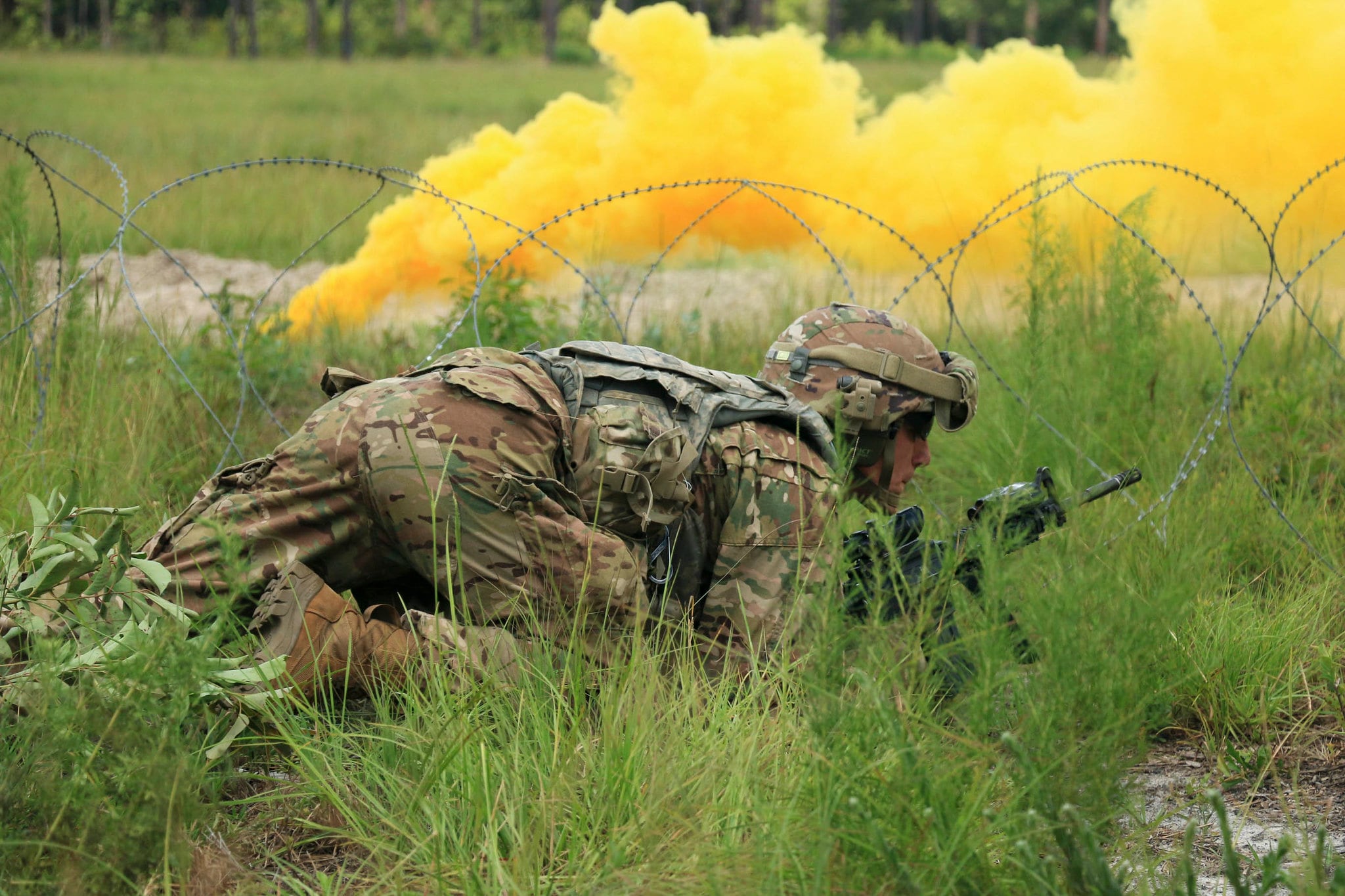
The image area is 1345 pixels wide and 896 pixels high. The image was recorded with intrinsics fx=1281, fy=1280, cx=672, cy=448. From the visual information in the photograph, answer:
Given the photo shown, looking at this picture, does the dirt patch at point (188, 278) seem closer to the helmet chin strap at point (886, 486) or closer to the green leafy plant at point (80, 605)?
the green leafy plant at point (80, 605)

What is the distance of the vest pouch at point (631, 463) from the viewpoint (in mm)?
3049

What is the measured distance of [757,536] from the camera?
3.12 m

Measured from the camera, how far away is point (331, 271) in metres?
8.44

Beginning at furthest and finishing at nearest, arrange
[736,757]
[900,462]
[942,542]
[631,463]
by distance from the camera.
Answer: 1. [900,462]
2. [631,463]
3. [942,542]
4. [736,757]

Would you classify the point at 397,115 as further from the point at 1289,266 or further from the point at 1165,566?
the point at 1165,566

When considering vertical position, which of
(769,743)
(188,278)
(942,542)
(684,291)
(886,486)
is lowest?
(188,278)

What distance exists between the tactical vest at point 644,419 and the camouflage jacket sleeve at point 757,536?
0.07 m

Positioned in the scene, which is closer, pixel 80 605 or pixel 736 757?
pixel 736 757

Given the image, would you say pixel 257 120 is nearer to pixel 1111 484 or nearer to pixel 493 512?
pixel 493 512

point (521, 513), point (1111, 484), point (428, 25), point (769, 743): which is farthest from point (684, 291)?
point (428, 25)

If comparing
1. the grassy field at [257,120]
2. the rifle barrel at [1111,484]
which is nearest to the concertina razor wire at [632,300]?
the rifle barrel at [1111,484]

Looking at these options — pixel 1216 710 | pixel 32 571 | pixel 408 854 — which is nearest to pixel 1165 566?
pixel 1216 710

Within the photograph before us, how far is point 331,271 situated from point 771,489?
5.99 m

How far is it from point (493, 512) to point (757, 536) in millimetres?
647
